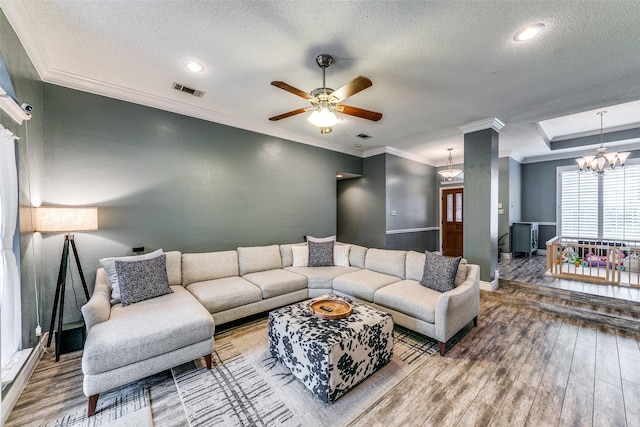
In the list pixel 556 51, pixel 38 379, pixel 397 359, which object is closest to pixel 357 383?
pixel 397 359

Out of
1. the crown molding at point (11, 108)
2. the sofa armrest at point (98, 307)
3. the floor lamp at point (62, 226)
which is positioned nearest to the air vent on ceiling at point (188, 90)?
the crown molding at point (11, 108)

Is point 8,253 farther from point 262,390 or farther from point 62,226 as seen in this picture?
point 262,390

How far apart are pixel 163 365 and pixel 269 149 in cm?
354

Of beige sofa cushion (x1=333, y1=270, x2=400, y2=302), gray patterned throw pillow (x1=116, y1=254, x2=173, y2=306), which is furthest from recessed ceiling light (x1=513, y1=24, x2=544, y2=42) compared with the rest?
gray patterned throw pillow (x1=116, y1=254, x2=173, y2=306)

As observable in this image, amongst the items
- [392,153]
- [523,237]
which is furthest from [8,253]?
[523,237]

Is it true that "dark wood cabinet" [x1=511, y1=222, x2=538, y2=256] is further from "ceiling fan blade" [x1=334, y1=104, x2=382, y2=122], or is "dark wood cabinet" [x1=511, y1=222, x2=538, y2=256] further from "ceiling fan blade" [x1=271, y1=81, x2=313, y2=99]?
"ceiling fan blade" [x1=271, y1=81, x2=313, y2=99]

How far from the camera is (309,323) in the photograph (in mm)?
2250

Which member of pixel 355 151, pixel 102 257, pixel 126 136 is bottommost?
pixel 102 257

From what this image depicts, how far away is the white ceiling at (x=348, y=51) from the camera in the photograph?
1898 millimetres

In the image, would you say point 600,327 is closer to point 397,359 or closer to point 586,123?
point 397,359

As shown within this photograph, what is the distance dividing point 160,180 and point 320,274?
262 cm

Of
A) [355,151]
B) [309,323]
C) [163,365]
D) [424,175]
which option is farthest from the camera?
[424,175]

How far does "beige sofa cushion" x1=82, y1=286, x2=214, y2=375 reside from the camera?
71.1 inches

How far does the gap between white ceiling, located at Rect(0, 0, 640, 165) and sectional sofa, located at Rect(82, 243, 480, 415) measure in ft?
7.15
